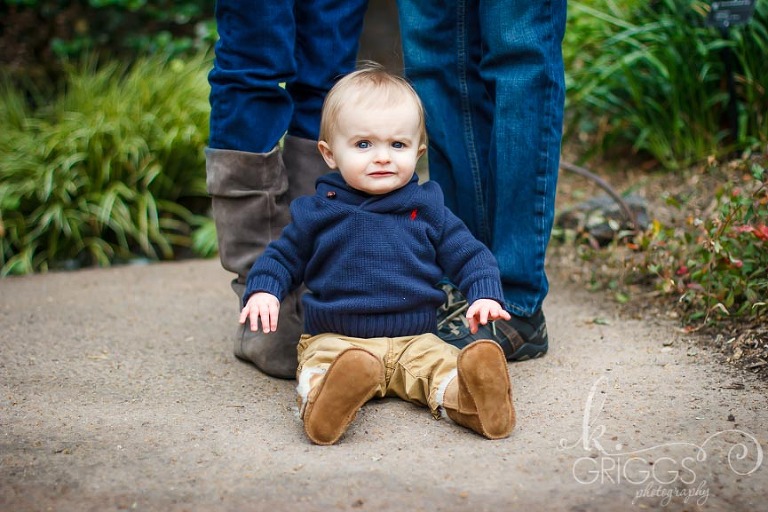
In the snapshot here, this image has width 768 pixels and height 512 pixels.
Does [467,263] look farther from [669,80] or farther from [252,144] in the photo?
[669,80]

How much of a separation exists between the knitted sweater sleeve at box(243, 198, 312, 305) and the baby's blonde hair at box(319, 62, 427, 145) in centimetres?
24

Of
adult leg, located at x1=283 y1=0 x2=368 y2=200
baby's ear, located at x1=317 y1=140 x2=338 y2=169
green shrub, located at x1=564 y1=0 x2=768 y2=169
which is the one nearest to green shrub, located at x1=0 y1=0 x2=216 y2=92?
green shrub, located at x1=564 y1=0 x2=768 y2=169

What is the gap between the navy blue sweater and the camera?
1.90 m

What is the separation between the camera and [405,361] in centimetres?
188

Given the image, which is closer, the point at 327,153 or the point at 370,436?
the point at 370,436

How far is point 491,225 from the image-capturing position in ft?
7.26

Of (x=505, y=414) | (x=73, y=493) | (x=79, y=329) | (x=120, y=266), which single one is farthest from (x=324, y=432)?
(x=120, y=266)

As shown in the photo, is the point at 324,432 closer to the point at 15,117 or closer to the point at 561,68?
the point at 561,68

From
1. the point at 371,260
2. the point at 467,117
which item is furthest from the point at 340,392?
the point at 467,117

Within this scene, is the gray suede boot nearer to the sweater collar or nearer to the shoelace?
the sweater collar

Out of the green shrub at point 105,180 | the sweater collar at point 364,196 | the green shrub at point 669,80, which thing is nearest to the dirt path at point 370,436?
the sweater collar at point 364,196

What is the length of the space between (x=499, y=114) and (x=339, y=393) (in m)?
0.84

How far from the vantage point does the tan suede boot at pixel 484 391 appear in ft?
5.38

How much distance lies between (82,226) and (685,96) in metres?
2.92
